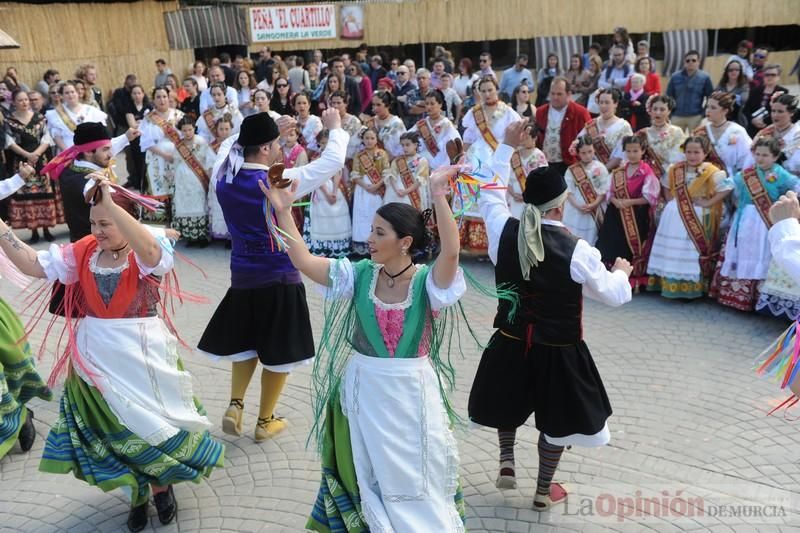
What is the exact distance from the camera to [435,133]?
8.34 m

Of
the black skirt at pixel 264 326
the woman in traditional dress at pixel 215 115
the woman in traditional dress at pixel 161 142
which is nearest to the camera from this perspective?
the black skirt at pixel 264 326

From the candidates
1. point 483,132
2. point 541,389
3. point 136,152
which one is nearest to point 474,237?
point 483,132

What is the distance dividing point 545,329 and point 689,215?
11.4ft

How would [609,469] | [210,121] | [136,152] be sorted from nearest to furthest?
[609,469] < [210,121] < [136,152]

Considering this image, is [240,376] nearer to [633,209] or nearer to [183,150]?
[633,209]

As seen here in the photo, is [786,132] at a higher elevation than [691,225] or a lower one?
higher

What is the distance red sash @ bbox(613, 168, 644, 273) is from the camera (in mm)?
6965

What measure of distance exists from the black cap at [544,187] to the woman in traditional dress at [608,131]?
160 inches

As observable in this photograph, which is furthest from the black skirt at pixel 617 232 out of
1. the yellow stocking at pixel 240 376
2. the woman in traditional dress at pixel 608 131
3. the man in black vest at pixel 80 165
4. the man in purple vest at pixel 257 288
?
→ the man in black vest at pixel 80 165

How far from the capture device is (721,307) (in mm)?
6684

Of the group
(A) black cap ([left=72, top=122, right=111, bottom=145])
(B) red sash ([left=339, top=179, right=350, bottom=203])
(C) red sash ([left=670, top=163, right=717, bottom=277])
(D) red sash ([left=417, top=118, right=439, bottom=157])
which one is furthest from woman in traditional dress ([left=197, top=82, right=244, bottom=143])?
(C) red sash ([left=670, top=163, right=717, bottom=277])

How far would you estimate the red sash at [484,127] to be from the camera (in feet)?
26.7

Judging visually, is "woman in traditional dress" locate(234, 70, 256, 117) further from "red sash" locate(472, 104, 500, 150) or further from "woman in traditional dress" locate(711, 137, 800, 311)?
"woman in traditional dress" locate(711, 137, 800, 311)

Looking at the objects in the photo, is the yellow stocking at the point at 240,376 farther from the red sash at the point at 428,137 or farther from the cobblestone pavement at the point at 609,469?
the red sash at the point at 428,137
